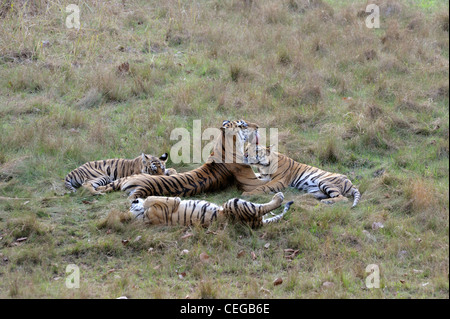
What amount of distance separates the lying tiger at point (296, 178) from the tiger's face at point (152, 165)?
1.25 m

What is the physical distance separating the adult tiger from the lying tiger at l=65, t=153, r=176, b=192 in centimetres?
28

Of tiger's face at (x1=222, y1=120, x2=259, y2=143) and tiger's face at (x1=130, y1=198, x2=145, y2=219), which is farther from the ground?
tiger's face at (x1=222, y1=120, x2=259, y2=143)

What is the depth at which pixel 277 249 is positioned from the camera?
6.23m

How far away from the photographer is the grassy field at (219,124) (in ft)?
18.8

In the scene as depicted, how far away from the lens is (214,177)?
7793mm

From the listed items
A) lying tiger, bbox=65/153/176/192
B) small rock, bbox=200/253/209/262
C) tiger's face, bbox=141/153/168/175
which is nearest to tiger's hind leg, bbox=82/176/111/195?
lying tiger, bbox=65/153/176/192

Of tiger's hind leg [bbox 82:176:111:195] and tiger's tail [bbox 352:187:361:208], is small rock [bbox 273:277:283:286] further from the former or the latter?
tiger's hind leg [bbox 82:176:111:195]

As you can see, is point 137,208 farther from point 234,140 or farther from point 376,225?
point 376,225

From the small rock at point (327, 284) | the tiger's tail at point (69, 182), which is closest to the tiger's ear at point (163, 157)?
the tiger's tail at point (69, 182)

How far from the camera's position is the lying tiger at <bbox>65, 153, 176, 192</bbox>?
25.3ft

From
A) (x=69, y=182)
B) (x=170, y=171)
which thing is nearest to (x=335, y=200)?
(x=170, y=171)

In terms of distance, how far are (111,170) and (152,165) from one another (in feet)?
2.13

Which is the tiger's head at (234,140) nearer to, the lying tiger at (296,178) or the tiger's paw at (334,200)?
the lying tiger at (296,178)

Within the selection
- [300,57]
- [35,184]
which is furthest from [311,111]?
[35,184]
